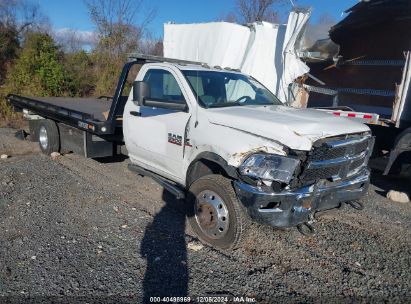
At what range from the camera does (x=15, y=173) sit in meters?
6.17

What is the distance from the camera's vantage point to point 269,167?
10.7 ft

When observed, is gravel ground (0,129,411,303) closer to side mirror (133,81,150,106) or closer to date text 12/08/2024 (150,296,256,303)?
date text 12/08/2024 (150,296,256,303)

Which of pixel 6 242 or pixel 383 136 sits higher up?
pixel 383 136

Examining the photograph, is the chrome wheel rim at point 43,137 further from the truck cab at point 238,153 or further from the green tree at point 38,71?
the green tree at point 38,71

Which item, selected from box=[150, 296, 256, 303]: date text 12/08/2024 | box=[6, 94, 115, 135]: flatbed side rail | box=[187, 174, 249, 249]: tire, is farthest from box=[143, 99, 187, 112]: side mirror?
box=[150, 296, 256, 303]: date text 12/08/2024

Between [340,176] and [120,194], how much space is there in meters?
3.29

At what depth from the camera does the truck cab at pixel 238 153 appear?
3342 millimetres

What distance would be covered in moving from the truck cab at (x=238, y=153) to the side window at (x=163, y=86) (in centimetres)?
1

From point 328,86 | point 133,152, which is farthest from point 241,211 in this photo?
point 328,86

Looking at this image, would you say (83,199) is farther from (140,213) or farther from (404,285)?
(404,285)

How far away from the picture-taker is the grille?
135 inches

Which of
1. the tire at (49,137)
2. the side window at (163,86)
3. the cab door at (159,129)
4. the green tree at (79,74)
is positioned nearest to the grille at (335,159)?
the cab door at (159,129)

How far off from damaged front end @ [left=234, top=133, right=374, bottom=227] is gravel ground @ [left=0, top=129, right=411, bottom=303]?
1.87ft

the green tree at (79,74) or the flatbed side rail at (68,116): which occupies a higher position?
the green tree at (79,74)
